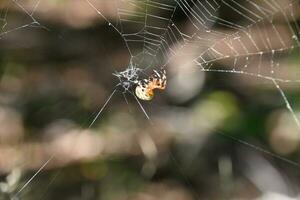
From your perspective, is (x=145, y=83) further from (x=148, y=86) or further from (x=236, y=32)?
(x=236, y=32)

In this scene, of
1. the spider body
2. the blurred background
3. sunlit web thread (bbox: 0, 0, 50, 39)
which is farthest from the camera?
sunlit web thread (bbox: 0, 0, 50, 39)

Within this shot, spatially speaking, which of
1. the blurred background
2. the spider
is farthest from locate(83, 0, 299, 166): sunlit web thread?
the spider

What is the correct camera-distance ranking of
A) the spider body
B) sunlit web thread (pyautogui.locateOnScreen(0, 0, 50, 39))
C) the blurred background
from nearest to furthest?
the spider body, the blurred background, sunlit web thread (pyautogui.locateOnScreen(0, 0, 50, 39))

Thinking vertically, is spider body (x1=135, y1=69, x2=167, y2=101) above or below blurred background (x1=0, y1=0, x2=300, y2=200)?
above

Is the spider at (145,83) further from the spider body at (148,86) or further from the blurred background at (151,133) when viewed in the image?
the blurred background at (151,133)

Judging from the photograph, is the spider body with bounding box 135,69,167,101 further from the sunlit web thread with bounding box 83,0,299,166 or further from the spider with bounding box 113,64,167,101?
the sunlit web thread with bounding box 83,0,299,166

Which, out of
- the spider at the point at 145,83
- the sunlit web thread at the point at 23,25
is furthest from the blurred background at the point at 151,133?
the spider at the point at 145,83

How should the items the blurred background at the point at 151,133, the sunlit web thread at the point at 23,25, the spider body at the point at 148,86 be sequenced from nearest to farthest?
the spider body at the point at 148,86
the blurred background at the point at 151,133
the sunlit web thread at the point at 23,25

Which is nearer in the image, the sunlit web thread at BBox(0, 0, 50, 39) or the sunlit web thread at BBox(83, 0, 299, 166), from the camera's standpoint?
the sunlit web thread at BBox(83, 0, 299, 166)

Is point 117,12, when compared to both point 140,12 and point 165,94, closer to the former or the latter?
point 140,12
